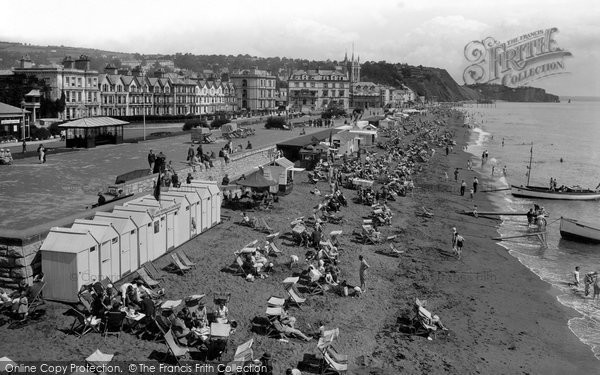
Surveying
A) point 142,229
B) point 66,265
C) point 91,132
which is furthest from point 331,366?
point 91,132

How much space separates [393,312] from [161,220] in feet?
24.1

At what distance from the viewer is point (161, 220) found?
16312 mm

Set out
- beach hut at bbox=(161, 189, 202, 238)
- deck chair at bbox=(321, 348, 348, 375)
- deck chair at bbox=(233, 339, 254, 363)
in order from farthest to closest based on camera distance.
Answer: beach hut at bbox=(161, 189, 202, 238) → deck chair at bbox=(321, 348, 348, 375) → deck chair at bbox=(233, 339, 254, 363)

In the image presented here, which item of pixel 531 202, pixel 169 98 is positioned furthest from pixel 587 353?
pixel 169 98

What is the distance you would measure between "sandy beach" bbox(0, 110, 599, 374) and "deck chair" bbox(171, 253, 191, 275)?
0.77 ft

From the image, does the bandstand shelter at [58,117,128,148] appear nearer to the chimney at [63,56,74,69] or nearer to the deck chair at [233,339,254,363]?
the deck chair at [233,339,254,363]

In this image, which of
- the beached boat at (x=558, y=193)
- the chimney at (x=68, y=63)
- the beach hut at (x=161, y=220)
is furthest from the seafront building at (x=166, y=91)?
the beach hut at (x=161, y=220)

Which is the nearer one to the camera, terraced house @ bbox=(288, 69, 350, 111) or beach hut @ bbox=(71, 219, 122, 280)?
beach hut @ bbox=(71, 219, 122, 280)

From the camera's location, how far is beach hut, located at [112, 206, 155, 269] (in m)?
14.9

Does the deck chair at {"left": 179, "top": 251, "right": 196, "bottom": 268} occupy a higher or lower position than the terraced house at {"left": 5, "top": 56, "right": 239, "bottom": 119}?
lower

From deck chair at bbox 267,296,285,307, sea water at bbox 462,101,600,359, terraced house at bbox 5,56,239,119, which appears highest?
terraced house at bbox 5,56,239,119

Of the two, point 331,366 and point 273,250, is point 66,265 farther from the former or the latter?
point 273,250

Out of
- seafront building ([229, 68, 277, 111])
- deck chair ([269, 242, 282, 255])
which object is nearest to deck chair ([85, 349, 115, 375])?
deck chair ([269, 242, 282, 255])

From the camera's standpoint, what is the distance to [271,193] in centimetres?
2570
